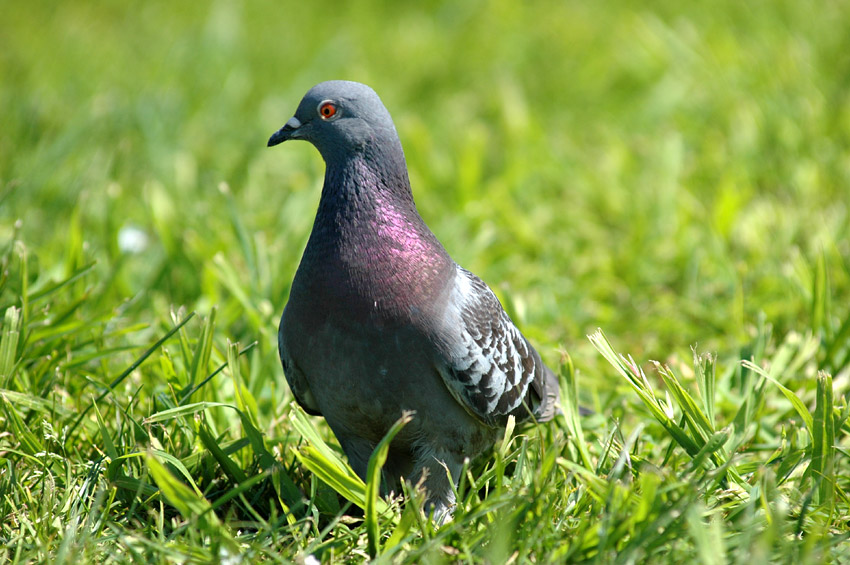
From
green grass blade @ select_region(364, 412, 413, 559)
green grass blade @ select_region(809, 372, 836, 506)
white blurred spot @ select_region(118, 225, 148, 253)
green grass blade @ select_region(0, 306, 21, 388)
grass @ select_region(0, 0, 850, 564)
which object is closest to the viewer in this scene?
green grass blade @ select_region(364, 412, 413, 559)

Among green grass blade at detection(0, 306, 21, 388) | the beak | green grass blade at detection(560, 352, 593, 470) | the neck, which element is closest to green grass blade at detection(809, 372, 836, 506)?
green grass blade at detection(560, 352, 593, 470)

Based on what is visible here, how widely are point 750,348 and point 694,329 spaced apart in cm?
65

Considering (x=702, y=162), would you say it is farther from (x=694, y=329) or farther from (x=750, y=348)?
(x=750, y=348)

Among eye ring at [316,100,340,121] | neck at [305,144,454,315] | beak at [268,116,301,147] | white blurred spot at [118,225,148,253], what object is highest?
eye ring at [316,100,340,121]

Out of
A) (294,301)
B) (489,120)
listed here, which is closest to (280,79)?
(489,120)

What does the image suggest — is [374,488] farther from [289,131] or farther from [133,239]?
[133,239]

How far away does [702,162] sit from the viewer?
643cm

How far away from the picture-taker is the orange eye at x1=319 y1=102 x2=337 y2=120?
291 centimetres

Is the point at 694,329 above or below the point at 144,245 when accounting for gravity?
below

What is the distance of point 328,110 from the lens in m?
2.91

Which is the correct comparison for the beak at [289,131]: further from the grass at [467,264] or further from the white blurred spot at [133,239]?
the white blurred spot at [133,239]

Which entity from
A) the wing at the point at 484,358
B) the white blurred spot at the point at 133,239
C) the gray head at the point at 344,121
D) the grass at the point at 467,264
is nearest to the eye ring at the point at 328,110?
the gray head at the point at 344,121

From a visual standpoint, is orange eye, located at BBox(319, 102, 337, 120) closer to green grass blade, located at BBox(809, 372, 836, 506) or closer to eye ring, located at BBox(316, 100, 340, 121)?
eye ring, located at BBox(316, 100, 340, 121)

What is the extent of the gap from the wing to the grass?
0.18 meters
